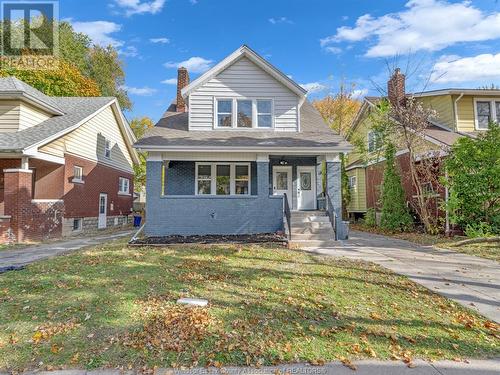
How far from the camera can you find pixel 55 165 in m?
14.7

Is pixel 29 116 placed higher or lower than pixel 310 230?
higher

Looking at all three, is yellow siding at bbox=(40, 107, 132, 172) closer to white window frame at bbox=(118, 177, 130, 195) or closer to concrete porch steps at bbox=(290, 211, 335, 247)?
white window frame at bbox=(118, 177, 130, 195)

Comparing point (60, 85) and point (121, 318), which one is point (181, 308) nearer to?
point (121, 318)

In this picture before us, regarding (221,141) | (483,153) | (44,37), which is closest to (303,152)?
(221,141)

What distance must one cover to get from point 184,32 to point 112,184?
10.9 meters

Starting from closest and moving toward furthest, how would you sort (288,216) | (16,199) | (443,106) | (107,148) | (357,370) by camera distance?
(357,370)
(288,216)
(16,199)
(443,106)
(107,148)

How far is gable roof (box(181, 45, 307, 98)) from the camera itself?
13.4 meters

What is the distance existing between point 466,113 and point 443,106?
3.82ft

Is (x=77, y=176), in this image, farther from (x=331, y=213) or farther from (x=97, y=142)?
(x=331, y=213)

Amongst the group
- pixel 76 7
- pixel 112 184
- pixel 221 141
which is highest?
pixel 76 7

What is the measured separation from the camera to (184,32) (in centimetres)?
2030

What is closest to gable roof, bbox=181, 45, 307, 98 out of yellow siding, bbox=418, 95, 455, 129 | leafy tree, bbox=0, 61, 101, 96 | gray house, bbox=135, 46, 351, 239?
gray house, bbox=135, 46, 351, 239

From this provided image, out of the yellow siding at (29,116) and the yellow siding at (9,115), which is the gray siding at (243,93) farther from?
the yellow siding at (9,115)

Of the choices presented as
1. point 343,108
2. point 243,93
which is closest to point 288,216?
point 243,93
